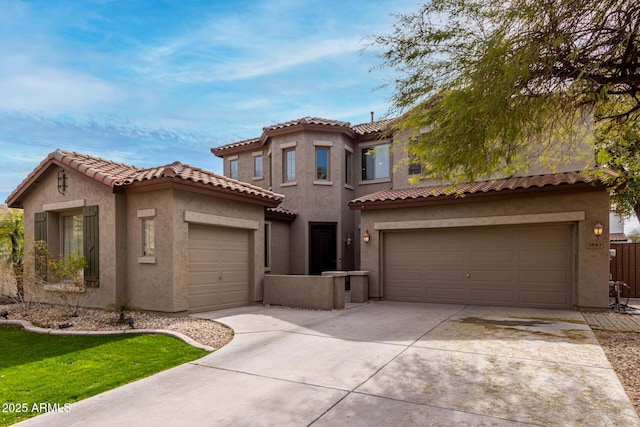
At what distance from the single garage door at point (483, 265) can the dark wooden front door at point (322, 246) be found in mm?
3502

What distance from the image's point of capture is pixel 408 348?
7.03 metres

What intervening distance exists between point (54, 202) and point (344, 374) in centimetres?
1122

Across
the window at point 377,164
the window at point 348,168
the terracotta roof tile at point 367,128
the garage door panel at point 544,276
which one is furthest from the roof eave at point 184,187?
the garage door panel at point 544,276

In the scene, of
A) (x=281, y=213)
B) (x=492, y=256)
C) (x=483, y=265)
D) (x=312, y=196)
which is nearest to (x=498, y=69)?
(x=492, y=256)

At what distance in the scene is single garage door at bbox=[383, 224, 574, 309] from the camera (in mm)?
11469

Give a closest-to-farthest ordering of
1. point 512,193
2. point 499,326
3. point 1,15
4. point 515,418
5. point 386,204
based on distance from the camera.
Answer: point 515,418
point 1,15
point 499,326
point 512,193
point 386,204

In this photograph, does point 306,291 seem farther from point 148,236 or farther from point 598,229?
point 598,229

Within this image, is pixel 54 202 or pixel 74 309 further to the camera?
pixel 54 202

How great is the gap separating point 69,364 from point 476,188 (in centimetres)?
1141

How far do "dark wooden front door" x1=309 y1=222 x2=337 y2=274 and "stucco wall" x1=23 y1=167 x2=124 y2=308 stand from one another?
8.14 meters

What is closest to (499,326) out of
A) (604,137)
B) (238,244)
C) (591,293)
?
(591,293)

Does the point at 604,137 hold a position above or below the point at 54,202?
above

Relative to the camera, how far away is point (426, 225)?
1296 cm

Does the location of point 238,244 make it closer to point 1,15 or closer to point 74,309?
point 74,309
